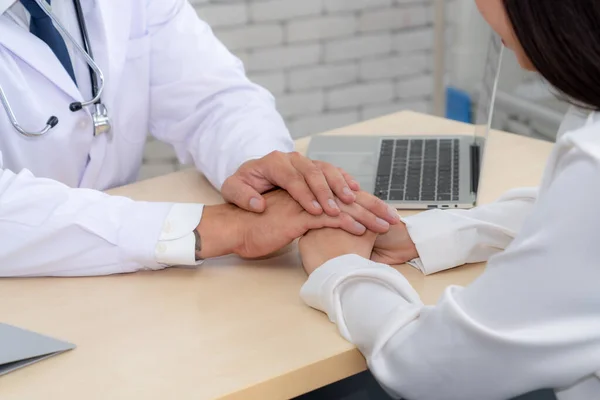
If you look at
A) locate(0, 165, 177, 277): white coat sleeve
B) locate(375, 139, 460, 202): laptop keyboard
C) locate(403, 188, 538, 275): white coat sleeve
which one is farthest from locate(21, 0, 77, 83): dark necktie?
locate(403, 188, 538, 275): white coat sleeve

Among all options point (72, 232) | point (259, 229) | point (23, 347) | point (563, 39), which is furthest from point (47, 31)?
point (563, 39)

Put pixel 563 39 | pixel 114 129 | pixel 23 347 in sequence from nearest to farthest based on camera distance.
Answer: pixel 563 39, pixel 23 347, pixel 114 129

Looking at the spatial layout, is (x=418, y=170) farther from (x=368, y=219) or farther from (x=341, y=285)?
(x=341, y=285)

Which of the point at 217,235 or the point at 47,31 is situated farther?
the point at 47,31

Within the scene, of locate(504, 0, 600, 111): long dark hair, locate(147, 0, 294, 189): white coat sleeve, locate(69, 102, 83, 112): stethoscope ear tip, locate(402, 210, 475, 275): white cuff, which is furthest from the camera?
locate(147, 0, 294, 189): white coat sleeve

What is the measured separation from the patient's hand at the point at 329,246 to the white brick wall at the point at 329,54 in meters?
1.53

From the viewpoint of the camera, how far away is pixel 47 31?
1.34m

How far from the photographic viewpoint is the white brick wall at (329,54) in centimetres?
253

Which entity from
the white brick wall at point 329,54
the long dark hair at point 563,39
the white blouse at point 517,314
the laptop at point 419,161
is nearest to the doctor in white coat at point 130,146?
the laptop at point 419,161

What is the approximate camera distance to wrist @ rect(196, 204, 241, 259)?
1.06 meters

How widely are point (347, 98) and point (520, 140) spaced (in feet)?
4.38

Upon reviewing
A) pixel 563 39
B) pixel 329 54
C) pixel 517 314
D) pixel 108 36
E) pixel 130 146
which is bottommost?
pixel 329 54

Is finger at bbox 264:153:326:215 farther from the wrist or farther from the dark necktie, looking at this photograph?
the dark necktie

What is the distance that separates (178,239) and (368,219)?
24cm
